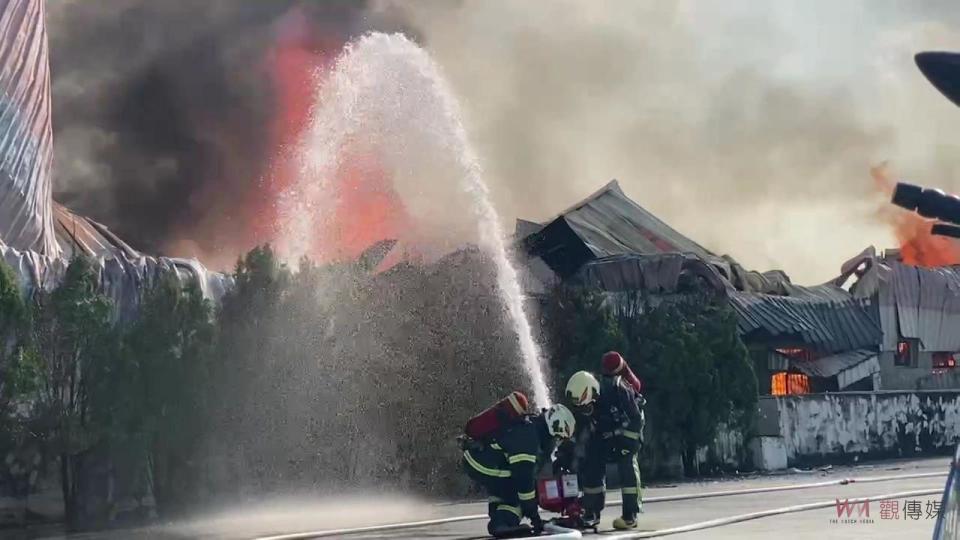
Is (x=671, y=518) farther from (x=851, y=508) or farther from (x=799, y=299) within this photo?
(x=799, y=299)

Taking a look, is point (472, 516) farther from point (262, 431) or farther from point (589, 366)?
point (589, 366)

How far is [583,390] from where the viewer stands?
595 inches

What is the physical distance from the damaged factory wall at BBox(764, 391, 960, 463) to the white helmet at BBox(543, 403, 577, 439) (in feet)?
59.7

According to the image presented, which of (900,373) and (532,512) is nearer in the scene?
(532,512)

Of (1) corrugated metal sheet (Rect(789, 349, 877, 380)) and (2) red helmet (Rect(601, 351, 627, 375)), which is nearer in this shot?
(2) red helmet (Rect(601, 351, 627, 375))

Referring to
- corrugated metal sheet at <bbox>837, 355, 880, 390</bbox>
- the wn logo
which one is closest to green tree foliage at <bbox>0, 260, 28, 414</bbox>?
the wn logo

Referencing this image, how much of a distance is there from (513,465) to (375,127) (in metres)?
10.4

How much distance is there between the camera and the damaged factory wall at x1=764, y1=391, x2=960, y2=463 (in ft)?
104

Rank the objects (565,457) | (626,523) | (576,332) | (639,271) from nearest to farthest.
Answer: (626,523), (565,457), (576,332), (639,271)

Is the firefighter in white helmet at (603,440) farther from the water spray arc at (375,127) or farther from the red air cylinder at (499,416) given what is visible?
the water spray arc at (375,127)

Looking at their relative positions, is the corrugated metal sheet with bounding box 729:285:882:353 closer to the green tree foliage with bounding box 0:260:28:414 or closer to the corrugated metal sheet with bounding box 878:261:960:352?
the corrugated metal sheet with bounding box 878:261:960:352

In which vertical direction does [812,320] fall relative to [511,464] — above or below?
above

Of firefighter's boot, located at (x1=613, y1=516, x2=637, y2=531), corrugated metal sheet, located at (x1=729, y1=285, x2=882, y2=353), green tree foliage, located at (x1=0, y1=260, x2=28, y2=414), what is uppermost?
corrugated metal sheet, located at (x1=729, y1=285, x2=882, y2=353)

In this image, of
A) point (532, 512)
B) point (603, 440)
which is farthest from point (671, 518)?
point (532, 512)
